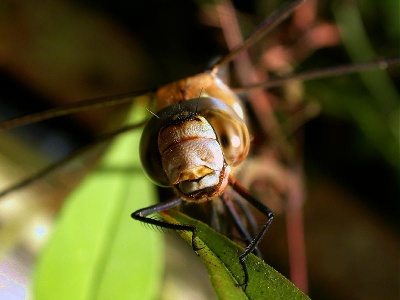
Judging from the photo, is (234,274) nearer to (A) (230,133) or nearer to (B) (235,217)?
(A) (230,133)

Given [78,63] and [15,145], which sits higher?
[78,63]

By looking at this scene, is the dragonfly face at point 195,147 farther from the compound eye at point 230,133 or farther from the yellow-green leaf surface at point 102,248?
the yellow-green leaf surface at point 102,248

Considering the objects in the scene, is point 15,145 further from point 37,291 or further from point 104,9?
point 37,291

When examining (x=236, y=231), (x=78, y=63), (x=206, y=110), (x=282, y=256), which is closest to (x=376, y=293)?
(x=282, y=256)

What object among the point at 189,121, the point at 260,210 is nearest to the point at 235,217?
the point at 260,210

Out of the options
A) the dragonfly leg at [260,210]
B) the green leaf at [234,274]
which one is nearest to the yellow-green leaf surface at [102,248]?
the dragonfly leg at [260,210]

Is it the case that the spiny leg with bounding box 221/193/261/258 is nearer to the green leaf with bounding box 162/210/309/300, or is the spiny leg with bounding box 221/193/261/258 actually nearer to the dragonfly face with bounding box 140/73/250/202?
the dragonfly face with bounding box 140/73/250/202
